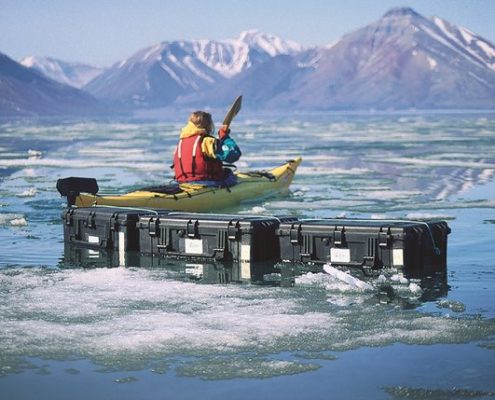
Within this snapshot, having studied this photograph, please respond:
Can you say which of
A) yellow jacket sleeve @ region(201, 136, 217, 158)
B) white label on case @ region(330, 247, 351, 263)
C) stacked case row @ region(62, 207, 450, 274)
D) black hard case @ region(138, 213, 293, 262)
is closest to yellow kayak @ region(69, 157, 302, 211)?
yellow jacket sleeve @ region(201, 136, 217, 158)

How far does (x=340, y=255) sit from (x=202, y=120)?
14.7 feet

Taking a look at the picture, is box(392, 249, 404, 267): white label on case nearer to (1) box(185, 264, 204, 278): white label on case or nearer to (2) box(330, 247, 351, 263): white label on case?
(2) box(330, 247, 351, 263): white label on case

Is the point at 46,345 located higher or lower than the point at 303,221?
lower

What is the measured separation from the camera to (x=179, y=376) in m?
6.45

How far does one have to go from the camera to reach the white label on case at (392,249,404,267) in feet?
31.8

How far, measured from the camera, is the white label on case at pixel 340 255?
10008mm

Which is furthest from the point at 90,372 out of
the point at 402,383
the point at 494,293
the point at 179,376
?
the point at 494,293

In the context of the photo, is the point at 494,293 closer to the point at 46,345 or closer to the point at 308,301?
the point at 308,301

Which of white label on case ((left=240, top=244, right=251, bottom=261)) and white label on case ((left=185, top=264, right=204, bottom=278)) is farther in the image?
white label on case ((left=240, top=244, right=251, bottom=261))

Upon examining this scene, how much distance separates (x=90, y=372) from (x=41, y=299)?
2299mm

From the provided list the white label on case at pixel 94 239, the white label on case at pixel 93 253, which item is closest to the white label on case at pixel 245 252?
the white label on case at pixel 93 253

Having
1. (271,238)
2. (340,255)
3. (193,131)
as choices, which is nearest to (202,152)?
(193,131)

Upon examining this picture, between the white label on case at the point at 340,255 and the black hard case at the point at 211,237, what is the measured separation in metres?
0.77

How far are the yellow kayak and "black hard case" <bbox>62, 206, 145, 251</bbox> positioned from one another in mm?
993
